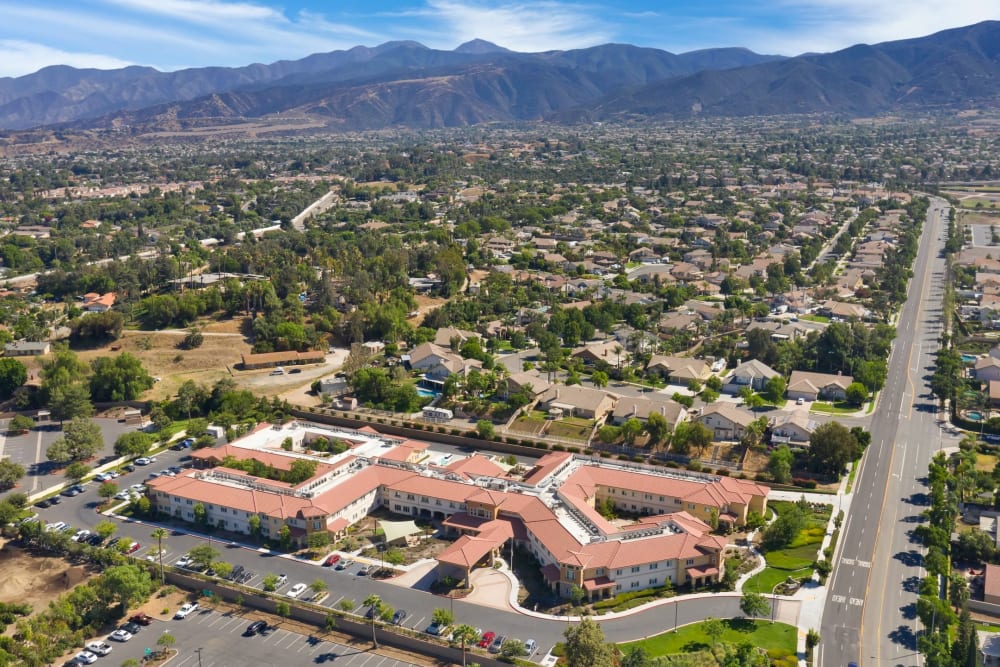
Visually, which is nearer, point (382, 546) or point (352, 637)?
point (352, 637)

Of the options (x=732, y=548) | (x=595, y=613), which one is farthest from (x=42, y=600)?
(x=732, y=548)

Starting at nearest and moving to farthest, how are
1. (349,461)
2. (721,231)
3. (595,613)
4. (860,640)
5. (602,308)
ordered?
(860,640)
(595,613)
(349,461)
(602,308)
(721,231)

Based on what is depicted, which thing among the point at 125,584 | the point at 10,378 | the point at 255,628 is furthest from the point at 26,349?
the point at 255,628

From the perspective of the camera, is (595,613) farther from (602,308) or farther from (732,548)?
(602,308)

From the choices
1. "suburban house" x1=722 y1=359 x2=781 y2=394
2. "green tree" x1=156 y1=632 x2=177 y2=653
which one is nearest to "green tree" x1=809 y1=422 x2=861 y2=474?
"suburban house" x1=722 y1=359 x2=781 y2=394

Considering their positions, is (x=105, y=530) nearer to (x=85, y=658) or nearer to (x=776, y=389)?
(x=85, y=658)

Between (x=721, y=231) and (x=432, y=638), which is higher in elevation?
(x=721, y=231)

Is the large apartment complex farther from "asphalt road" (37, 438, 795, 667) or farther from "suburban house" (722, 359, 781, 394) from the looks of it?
"suburban house" (722, 359, 781, 394)

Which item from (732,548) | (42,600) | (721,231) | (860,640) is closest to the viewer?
(860,640)

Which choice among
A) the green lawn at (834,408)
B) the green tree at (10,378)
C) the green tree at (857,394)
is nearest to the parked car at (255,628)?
the green tree at (10,378)
